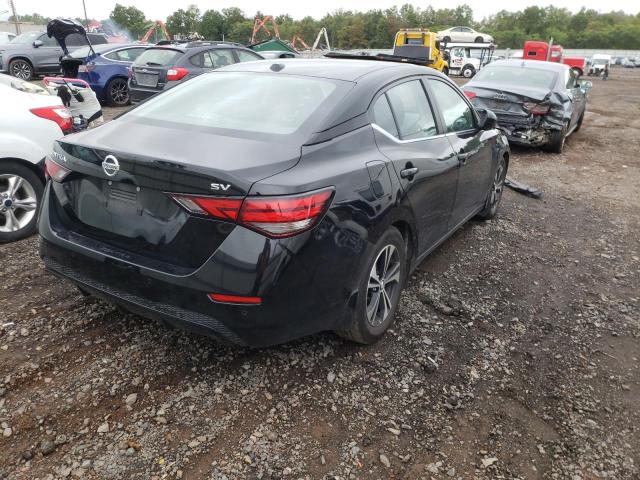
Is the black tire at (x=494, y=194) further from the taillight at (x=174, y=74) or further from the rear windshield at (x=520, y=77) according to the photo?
the taillight at (x=174, y=74)

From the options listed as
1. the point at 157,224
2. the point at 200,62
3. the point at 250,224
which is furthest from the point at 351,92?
the point at 200,62

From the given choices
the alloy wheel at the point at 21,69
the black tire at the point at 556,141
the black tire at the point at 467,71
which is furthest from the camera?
the black tire at the point at 467,71

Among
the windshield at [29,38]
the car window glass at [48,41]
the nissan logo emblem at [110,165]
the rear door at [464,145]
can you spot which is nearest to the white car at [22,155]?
the nissan logo emblem at [110,165]

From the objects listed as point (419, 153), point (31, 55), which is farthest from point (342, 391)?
point (31, 55)

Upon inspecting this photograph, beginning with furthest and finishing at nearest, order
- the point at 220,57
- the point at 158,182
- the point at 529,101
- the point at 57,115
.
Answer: the point at 220,57
the point at 529,101
the point at 57,115
the point at 158,182

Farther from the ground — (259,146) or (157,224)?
(259,146)

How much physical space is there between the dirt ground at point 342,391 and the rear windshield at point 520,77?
603 centimetres

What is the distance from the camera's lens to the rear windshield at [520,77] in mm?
9008

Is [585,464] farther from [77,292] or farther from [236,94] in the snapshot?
[77,292]

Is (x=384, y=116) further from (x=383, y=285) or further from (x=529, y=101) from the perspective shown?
(x=529, y=101)

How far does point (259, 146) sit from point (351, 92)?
2.43 feet

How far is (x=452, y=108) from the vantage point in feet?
13.1

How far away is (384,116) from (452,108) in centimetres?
123

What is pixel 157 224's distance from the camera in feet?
7.56
